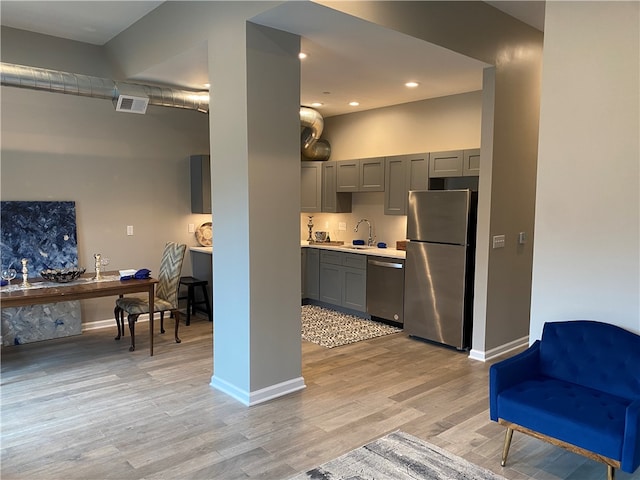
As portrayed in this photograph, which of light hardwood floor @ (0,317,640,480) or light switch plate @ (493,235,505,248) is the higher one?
light switch plate @ (493,235,505,248)

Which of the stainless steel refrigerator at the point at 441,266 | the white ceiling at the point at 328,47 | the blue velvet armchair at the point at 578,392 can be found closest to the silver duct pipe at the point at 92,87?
the white ceiling at the point at 328,47

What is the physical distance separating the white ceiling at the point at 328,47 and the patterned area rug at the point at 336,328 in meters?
2.77

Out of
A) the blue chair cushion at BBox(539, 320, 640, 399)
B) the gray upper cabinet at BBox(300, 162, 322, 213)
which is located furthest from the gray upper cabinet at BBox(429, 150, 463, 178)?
the blue chair cushion at BBox(539, 320, 640, 399)

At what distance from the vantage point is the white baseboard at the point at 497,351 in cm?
448

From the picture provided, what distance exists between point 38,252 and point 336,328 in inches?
133

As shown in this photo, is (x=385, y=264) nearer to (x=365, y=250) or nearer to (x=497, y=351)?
(x=365, y=250)

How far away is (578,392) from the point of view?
2633 millimetres

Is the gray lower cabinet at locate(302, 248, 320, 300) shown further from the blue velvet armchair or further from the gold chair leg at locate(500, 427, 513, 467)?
the gold chair leg at locate(500, 427, 513, 467)

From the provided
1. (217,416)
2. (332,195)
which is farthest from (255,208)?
(332,195)

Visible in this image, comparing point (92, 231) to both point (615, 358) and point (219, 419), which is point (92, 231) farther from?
point (615, 358)

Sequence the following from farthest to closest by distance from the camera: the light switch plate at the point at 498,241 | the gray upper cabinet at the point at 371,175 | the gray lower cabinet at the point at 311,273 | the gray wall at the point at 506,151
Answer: the gray lower cabinet at the point at 311,273, the gray upper cabinet at the point at 371,175, the light switch plate at the point at 498,241, the gray wall at the point at 506,151

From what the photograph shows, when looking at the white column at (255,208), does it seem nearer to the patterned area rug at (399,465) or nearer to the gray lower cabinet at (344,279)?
the patterned area rug at (399,465)

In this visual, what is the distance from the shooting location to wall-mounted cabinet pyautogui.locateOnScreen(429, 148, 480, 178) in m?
5.00

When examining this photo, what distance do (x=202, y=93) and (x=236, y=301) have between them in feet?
8.41
